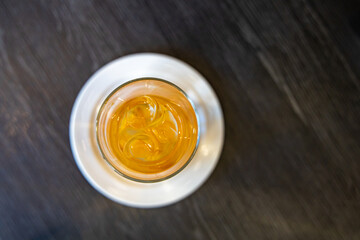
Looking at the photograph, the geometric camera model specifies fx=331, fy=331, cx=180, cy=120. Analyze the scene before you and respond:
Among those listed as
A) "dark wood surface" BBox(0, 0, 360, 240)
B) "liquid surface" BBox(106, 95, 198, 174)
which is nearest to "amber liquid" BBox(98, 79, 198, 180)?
"liquid surface" BBox(106, 95, 198, 174)

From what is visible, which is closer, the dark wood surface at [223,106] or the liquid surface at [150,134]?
the liquid surface at [150,134]

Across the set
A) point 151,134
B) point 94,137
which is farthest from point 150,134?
point 94,137

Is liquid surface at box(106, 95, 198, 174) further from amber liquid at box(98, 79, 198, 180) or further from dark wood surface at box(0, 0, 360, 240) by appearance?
dark wood surface at box(0, 0, 360, 240)

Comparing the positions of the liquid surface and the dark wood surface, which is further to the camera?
the dark wood surface

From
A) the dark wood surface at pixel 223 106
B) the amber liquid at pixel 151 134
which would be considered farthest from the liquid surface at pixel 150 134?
the dark wood surface at pixel 223 106

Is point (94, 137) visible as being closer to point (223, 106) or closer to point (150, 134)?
point (150, 134)

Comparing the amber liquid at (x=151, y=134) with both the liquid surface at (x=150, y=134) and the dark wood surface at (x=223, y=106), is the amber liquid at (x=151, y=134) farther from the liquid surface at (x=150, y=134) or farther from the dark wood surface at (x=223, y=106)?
the dark wood surface at (x=223, y=106)
